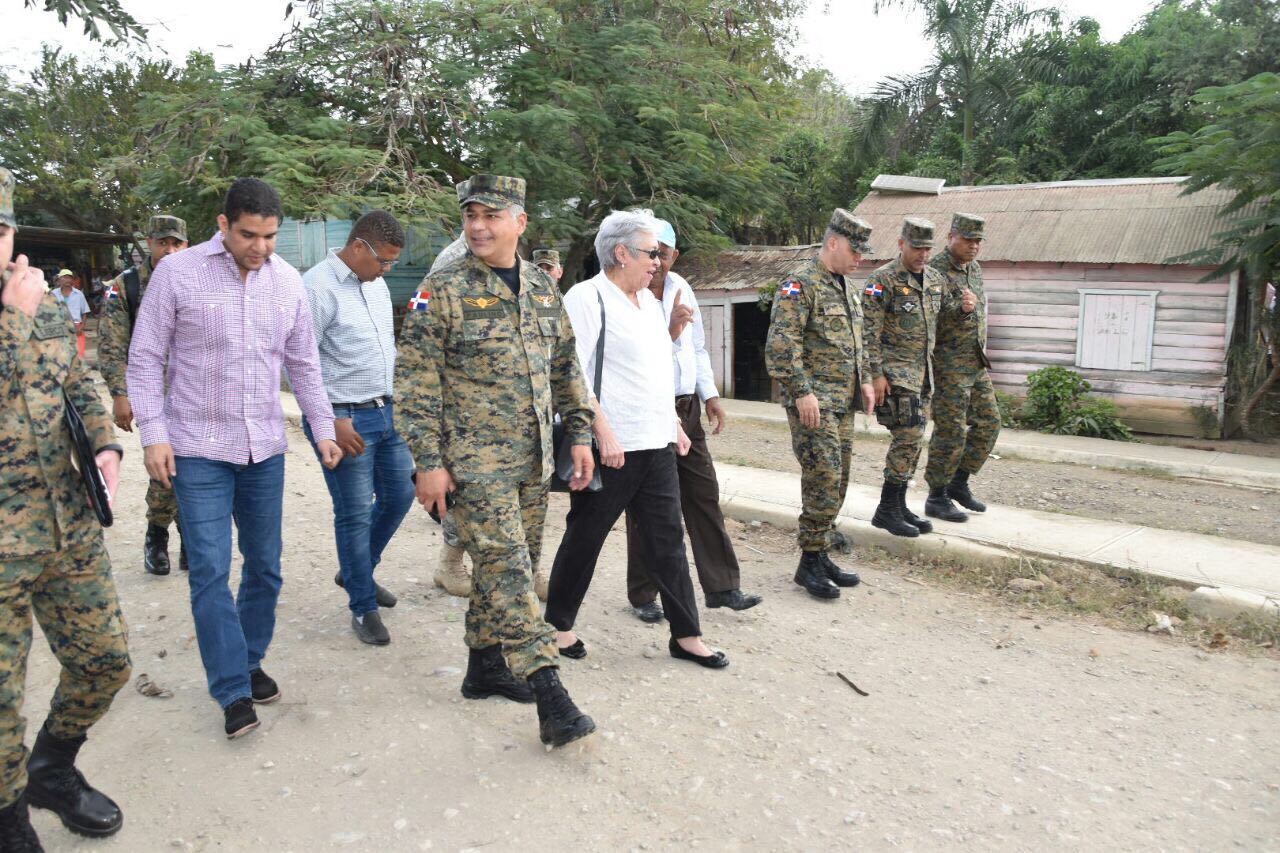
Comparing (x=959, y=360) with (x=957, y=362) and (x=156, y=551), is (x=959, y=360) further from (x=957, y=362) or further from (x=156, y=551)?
(x=156, y=551)

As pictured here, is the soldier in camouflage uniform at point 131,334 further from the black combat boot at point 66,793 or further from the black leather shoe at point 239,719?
the black combat boot at point 66,793

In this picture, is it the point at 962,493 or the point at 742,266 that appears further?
the point at 742,266

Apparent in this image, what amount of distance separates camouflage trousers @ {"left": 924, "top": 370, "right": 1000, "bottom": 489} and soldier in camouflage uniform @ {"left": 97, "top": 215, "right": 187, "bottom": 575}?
4.60 meters

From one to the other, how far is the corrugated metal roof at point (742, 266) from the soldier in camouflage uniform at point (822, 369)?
10.3m

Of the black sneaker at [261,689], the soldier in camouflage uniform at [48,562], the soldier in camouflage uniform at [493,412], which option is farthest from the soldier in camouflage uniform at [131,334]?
the soldier in camouflage uniform at [493,412]

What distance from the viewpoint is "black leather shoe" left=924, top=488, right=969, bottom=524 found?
20.8 feet

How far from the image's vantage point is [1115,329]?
12.7 meters

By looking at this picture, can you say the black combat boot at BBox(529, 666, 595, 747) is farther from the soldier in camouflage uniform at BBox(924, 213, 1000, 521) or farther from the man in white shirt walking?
the soldier in camouflage uniform at BBox(924, 213, 1000, 521)

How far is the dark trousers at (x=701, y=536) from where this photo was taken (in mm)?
4570

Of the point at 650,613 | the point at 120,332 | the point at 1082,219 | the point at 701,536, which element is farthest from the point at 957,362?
the point at 1082,219

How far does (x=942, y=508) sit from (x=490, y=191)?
4.26m

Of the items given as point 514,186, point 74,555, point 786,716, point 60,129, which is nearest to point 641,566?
point 786,716

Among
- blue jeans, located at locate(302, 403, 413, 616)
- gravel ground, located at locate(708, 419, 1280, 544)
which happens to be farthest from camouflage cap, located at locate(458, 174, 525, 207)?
gravel ground, located at locate(708, 419, 1280, 544)

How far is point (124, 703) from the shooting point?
3.64m
